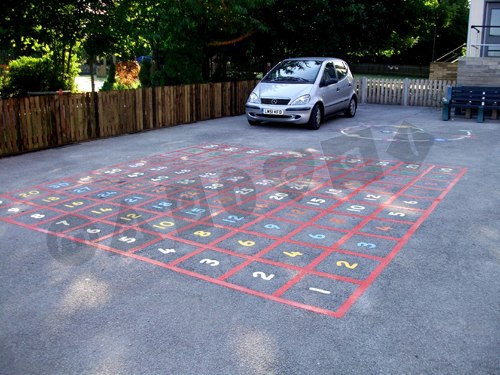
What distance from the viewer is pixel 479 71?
701 inches

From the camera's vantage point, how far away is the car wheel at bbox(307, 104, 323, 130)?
14.1 metres

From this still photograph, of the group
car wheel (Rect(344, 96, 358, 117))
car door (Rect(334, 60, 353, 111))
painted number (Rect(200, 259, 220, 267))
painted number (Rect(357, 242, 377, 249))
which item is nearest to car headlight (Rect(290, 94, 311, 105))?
car door (Rect(334, 60, 353, 111))

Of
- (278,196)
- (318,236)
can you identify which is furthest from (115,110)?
(318,236)

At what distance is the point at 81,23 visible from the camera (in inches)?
605

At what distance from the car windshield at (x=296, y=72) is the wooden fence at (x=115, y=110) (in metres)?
2.25

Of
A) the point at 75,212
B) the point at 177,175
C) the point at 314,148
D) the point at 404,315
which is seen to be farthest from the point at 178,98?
the point at 404,315

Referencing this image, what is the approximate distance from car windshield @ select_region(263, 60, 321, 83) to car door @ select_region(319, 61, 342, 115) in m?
0.29

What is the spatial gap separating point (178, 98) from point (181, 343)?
12.3 meters

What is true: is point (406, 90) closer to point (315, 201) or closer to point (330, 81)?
point (330, 81)

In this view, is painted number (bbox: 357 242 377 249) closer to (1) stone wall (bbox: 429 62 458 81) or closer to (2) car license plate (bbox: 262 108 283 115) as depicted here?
(2) car license plate (bbox: 262 108 283 115)

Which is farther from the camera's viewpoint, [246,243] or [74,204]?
[74,204]

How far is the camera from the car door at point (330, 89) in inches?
580

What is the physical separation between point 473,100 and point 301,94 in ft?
19.0

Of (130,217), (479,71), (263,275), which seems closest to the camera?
(263,275)
